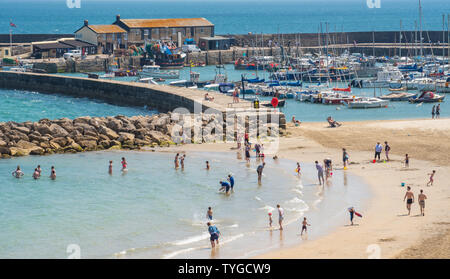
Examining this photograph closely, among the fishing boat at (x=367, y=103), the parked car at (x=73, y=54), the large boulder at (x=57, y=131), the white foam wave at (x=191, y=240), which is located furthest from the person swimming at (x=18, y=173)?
the parked car at (x=73, y=54)

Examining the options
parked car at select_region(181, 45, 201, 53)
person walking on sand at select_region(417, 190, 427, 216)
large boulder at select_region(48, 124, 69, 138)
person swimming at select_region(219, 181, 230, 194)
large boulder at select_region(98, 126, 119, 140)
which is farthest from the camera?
parked car at select_region(181, 45, 201, 53)

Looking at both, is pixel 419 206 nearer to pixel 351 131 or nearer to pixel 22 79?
pixel 351 131

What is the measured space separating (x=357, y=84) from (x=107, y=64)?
34723mm

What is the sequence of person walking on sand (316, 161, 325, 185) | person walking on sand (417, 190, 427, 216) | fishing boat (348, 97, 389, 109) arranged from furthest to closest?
fishing boat (348, 97, 389, 109) < person walking on sand (316, 161, 325, 185) < person walking on sand (417, 190, 427, 216)

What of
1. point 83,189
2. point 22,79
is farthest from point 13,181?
point 22,79

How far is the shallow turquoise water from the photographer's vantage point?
2356 inches

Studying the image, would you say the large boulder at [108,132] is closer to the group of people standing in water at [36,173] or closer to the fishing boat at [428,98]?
the group of people standing in water at [36,173]

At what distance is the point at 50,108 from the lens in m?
64.4

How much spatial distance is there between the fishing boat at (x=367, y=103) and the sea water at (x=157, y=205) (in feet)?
81.0

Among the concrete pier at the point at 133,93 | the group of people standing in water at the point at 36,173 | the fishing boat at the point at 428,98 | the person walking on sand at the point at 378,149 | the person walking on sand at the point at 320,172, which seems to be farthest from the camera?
the fishing boat at the point at 428,98

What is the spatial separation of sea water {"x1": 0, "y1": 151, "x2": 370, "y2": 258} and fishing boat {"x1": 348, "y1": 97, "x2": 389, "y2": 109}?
2469 cm

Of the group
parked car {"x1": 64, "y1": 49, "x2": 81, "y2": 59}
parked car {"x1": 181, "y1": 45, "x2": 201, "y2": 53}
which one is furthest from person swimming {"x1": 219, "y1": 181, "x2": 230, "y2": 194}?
parked car {"x1": 181, "y1": 45, "x2": 201, "y2": 53}

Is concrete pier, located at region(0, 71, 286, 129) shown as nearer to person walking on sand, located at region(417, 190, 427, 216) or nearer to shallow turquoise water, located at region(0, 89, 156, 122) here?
shallow turquoise water, located at region(0, 89, 156, 122)

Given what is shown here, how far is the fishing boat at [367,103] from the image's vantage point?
61559mm
